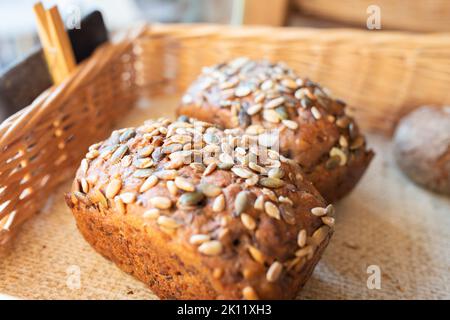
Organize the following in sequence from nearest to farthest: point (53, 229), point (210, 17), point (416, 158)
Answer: point (53, 229), point (416, 158), point (210, 17)

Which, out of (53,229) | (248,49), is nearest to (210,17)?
(248,49)

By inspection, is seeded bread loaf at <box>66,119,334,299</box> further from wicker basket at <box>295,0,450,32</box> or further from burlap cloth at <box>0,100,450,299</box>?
wicker basket at <box>295,0,450,32</box>

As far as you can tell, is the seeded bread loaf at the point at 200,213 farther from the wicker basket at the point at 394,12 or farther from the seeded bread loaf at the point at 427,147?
the wicker basket at the point at 394,12

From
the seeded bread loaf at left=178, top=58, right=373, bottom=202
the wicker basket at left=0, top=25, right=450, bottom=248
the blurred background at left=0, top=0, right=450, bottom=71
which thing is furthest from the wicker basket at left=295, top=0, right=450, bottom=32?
the seeded bread loaf at left=178, top=58, right=373, bottom=202

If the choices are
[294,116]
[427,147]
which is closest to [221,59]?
[294,116]

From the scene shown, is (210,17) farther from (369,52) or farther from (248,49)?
(369,52)

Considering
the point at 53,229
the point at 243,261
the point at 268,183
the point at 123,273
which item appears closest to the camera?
the point at 243,261

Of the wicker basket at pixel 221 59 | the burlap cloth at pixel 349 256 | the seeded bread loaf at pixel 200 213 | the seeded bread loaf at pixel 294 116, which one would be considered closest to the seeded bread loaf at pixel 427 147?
the burlap cloth at pixel 349 256
